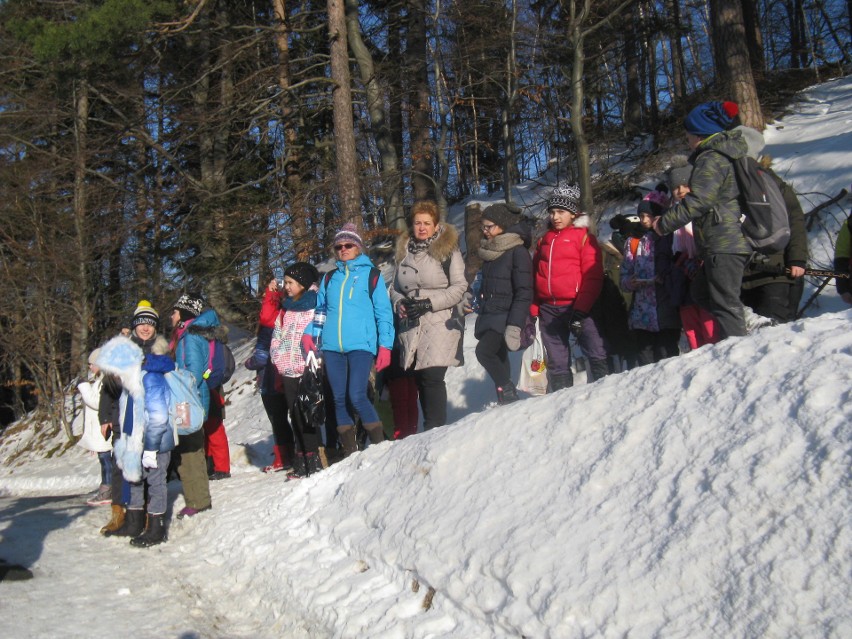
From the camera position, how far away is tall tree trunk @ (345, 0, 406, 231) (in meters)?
14.5

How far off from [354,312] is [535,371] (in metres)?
1.67

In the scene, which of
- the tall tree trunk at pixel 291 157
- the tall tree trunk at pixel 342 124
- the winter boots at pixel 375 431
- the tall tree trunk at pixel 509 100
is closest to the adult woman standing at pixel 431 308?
the winter boots at pixel 375 431

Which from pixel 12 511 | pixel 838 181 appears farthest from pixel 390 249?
pixel 12 511

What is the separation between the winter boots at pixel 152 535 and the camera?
5832mm

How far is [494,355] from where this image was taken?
21.5ft

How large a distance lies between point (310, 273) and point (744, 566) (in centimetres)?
506

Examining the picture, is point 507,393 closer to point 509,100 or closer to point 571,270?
point 571,270

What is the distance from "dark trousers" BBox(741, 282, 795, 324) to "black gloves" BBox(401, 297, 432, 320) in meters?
2.47

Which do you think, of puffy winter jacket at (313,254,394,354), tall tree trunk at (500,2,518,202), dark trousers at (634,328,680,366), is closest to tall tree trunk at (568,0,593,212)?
tall tree trunk at (500,2,518,202)

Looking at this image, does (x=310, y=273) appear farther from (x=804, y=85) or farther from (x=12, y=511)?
(x=804, y=85)

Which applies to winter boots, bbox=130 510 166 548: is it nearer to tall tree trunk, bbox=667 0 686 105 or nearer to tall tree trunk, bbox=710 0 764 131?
tall tree trunk, bbox=710 0 764 131

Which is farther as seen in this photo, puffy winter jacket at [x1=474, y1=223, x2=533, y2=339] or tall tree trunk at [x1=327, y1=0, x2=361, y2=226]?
tall tree trunk at [x1=327, y1=0, x2=361, y2=226]

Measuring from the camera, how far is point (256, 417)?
12.6m

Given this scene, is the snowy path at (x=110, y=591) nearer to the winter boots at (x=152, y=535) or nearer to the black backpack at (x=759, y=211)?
the winter boots at (x=152, y=535)
